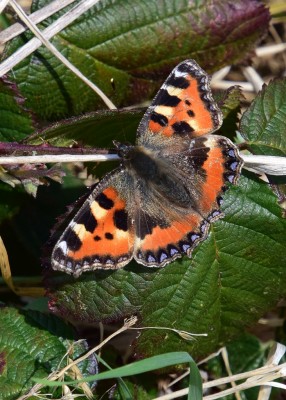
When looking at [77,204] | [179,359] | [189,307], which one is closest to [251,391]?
[189,307]

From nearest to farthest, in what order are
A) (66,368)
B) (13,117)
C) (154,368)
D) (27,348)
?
1. (154,368)
2. (66,368)
3. (27,348)
4. (13,117)

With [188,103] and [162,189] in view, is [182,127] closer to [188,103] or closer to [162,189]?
[188,103]

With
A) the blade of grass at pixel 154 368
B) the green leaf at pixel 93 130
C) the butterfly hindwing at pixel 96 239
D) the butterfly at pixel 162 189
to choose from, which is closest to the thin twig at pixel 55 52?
the green leaf at pixel 93 130

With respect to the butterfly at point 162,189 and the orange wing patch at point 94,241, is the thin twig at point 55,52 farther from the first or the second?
the orange wing patch at point 94,241

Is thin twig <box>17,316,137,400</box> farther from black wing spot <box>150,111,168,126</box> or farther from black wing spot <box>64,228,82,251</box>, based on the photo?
black wing spot <box>150,111,168,126</box>

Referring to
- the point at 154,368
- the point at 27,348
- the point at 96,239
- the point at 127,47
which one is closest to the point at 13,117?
the point at 127,47

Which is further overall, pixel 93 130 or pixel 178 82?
pixel 93 130

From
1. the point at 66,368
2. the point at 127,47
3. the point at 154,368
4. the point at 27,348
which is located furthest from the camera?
the point at 127,47
